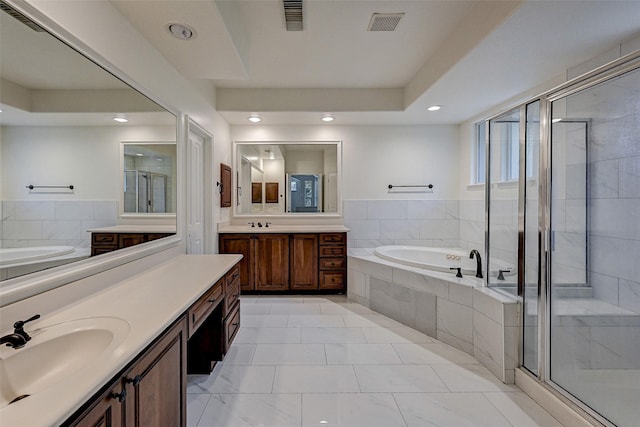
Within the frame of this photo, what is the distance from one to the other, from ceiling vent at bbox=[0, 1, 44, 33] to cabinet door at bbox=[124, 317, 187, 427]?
140 centimetres

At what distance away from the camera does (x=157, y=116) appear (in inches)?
86.0

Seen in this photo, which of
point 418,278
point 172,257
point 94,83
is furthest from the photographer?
point 418,278

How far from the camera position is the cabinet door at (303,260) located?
151 inches

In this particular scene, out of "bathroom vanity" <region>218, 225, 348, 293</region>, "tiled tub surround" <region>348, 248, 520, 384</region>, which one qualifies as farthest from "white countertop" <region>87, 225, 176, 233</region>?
"tiled tub surround" <region>348, 248, 520, 384</region>

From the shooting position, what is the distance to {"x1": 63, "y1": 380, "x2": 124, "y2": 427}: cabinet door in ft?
2.55

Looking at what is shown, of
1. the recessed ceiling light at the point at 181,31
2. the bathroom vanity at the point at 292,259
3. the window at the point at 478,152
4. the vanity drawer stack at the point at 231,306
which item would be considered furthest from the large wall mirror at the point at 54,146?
the window at the point at 478,152

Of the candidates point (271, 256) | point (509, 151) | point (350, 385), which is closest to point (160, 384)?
point (350, 385)

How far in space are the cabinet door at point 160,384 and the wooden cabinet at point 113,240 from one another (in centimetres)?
69

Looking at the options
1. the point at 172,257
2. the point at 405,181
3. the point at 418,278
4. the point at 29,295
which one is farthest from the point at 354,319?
the point at 29,295

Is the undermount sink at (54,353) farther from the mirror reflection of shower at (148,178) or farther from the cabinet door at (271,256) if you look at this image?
the cabinet door at (271,256)

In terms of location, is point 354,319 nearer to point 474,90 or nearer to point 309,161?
point 309,161

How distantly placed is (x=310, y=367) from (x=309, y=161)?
284 cm

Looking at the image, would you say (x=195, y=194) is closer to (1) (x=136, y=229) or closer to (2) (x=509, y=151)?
(1) (x=136, y=229)

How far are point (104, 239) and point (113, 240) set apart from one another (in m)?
0.07
